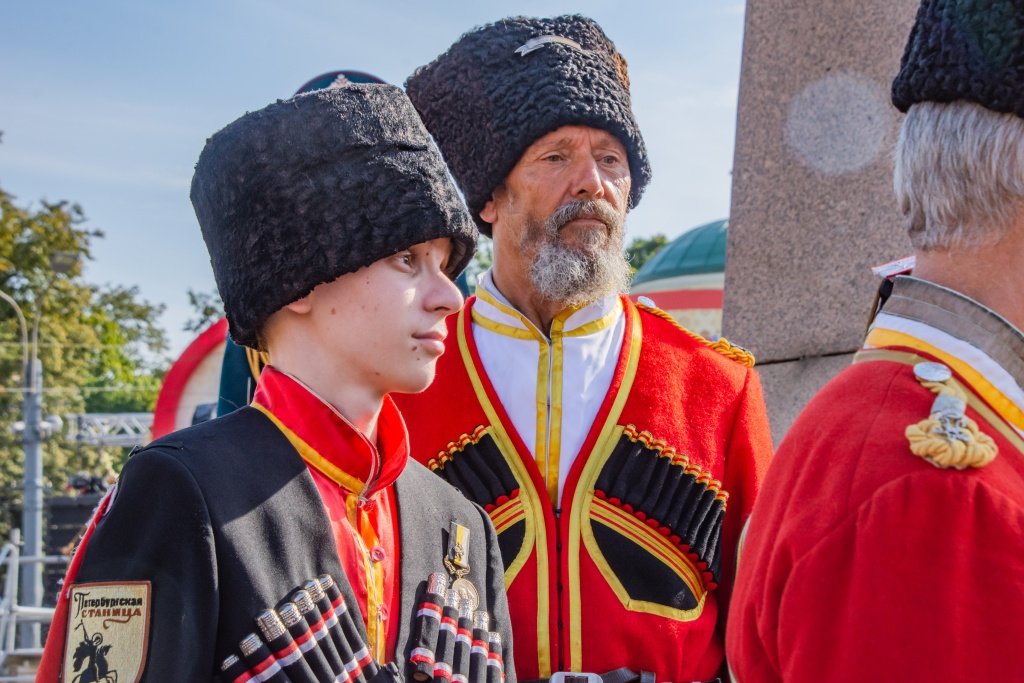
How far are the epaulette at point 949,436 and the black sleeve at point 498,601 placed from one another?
952 millimetres

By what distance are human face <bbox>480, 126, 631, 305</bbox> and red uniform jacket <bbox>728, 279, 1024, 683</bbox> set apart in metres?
1.32

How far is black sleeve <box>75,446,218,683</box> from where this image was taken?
167 cm

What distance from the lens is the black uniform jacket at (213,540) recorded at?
169cm

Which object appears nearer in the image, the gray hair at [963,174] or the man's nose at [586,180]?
the gray hair at [963,174]

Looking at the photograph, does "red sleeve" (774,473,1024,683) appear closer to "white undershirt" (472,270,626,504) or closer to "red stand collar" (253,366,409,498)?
"red stand collar" (253,366,409,498)

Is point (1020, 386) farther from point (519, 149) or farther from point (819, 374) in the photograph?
point (819, 374)

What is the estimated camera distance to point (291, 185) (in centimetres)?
202

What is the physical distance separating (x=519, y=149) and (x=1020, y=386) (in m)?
1.70

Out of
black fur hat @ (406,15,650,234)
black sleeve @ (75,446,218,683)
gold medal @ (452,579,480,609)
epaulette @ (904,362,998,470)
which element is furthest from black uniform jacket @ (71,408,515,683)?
black fur hat @ (406,15,650,234)

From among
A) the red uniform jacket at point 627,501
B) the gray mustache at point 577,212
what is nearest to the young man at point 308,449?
the red uniform jacket at point 627,501

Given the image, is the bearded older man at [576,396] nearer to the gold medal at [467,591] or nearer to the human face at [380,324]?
the gold medal at [467,591]

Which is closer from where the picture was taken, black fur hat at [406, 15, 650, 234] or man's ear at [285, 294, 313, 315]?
man's ear at [285, 294, 313, 315]

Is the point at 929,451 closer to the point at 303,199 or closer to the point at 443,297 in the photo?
the point at 443,297

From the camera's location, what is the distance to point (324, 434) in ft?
6.52
